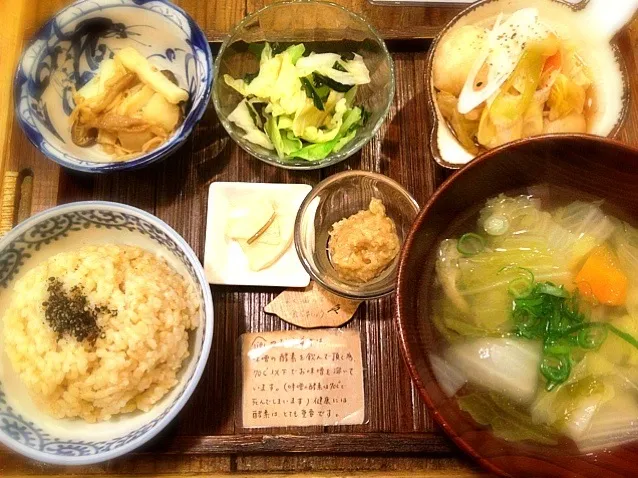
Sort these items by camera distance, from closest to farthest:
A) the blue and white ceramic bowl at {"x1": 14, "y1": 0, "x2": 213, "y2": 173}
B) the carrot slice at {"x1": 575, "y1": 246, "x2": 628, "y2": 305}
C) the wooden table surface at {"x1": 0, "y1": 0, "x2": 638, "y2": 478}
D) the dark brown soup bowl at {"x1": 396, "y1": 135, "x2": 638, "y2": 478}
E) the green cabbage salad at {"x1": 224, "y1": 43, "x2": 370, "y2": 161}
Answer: the dark brown soup bowl at {"x1": 396, "y1": 135, "x2": 638, "y2": 478} < the carrot slice at {"x1": 575, "y1": 246, "x2": 628, "y2": 305} < the wooden table surface at {"x1": 0, "y1": 0, "x2": 638, "y2": 478} < the blue and white ceramic bowl at {"x1": 14, "y1": 0, "x2": 213, "y2": 173} < the green cabbage salad at {"x1": 224, "y1": 43, "x2": 370, "y2": 161}

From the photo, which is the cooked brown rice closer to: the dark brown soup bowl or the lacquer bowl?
the dark brown soup bowl

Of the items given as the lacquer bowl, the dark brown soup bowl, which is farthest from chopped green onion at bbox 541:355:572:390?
the lacquer bowl

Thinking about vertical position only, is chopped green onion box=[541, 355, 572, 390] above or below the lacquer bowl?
below

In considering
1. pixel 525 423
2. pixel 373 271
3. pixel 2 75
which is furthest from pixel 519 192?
pixel 2 75

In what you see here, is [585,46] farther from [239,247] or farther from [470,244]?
[239,247]

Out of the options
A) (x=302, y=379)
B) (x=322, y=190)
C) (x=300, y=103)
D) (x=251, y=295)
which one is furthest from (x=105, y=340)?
(x=300, y=103)

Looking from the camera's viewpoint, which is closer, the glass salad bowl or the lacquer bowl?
the lacquer bowl
